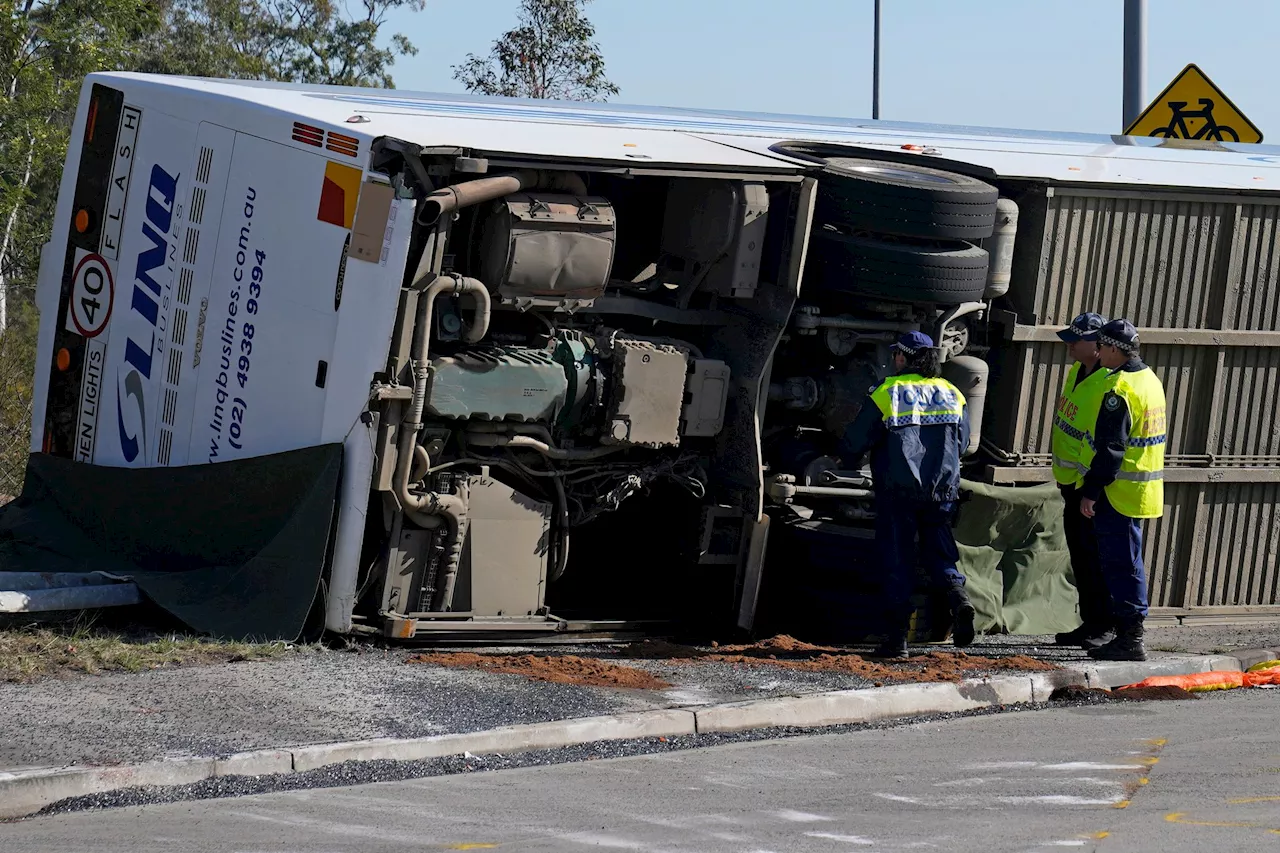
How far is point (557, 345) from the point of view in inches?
350

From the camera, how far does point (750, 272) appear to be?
9297 millimetres

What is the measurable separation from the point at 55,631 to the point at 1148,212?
21.5 ft

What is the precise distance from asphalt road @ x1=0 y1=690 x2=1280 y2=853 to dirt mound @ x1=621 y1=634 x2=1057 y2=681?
1.04 metres

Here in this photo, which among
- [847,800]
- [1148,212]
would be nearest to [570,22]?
[1148,212]

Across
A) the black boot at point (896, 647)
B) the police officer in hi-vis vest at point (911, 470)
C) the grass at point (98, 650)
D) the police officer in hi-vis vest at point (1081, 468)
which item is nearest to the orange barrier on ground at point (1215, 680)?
the police officer in hi-vis vest at point (1081, 468)

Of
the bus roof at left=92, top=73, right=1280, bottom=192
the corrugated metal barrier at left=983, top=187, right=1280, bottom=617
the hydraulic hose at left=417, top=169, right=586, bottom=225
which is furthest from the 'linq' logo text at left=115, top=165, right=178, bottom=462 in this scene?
the corrugated metal barrier at left=983, top=187, right=1280, bottom=617

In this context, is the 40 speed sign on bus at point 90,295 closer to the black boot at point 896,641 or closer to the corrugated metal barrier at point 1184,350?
the black boot at point 896,641

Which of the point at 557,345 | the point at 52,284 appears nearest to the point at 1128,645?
the point at 557,345

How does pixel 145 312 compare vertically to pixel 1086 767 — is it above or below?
above

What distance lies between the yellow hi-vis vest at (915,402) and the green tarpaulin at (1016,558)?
1.00 metres

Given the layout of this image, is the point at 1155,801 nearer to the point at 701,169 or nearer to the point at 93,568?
the point at 701,169

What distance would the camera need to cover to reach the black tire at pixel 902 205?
9375 millimetres

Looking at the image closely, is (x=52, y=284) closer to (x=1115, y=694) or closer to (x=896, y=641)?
(x=896, y=641)

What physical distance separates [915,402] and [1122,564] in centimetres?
140
